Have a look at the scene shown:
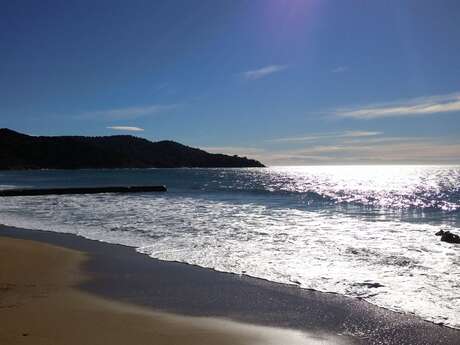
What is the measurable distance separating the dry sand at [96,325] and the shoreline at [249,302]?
0.40 meters

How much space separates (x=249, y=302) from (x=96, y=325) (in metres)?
3.28

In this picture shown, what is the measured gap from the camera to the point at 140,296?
9594 millimetres

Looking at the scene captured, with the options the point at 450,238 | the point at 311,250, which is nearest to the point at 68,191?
the point at 311,250

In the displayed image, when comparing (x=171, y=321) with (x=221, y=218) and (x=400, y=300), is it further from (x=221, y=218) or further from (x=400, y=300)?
(x=221, y=218)

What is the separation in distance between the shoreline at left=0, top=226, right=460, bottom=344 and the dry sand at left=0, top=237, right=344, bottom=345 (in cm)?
40

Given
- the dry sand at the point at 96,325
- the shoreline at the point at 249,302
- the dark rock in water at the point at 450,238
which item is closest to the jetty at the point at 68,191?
the shoreline at the point at 249,302

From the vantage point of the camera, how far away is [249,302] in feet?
30.6

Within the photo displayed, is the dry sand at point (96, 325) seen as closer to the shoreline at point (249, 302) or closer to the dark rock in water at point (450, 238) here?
the shoreline at point (249, 302)

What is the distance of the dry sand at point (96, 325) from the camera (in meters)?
6.91

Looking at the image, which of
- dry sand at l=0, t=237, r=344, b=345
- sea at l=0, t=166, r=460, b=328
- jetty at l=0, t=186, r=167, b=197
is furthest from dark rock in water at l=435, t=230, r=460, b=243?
jetty at l=0, t=186, r=167, b=197

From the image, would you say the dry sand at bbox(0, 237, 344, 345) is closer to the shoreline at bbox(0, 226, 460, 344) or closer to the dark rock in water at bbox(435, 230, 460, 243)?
the shoreline at bbox(0, 226, 460, 344)

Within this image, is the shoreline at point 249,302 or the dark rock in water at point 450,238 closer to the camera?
the shoreline at point 249,302

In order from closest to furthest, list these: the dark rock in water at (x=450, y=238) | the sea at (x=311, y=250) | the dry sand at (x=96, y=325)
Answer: the dry sand at (x=96, y=325) → the sea at (x=311, y=250) → the dark rock in water at (x=450, y=238)

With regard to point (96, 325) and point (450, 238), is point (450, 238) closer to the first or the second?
point (450, 238)
